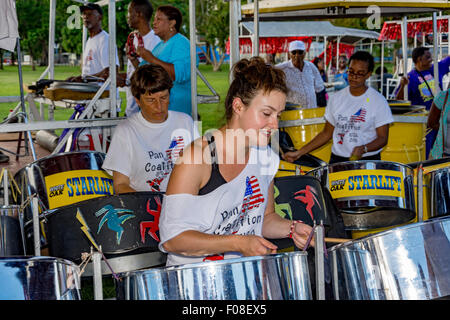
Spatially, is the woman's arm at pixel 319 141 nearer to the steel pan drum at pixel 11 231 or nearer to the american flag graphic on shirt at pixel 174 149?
the american flag graphic on shirt at pixel 174 149

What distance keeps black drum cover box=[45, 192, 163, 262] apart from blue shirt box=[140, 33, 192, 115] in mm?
1542

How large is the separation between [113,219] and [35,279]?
579 millimetres

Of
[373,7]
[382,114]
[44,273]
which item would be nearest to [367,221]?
[382,114]

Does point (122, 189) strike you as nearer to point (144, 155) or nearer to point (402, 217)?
point (144, 155)

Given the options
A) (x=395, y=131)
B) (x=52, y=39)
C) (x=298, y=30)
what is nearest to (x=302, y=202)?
(x=395, y=131)

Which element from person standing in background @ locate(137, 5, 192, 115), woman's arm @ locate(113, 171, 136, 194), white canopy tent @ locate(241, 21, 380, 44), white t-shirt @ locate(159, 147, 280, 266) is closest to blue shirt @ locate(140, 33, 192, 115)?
person standing in background @ locate(137, 5, 192, 115)

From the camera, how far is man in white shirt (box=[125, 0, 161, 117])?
3.58 m

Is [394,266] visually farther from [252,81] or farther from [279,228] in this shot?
[252,81]

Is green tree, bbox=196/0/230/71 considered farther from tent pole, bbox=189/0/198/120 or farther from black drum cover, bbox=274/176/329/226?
black drum cover, bbox=274/176/329/226

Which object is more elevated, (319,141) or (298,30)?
(298,30)

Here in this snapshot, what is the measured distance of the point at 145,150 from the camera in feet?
7.83

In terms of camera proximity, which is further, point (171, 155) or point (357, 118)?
point (357, 118)

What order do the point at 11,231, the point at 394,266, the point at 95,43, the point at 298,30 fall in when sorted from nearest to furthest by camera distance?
the point at 394,266 < the point at 11,231 < the point at 95,43 < the point at 298,30
